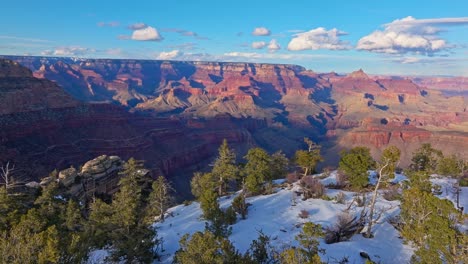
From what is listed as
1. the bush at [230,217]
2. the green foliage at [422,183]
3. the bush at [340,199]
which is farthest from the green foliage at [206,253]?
the bush at [340,199]

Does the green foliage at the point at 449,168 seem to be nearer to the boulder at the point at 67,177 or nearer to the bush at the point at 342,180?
the bush at the point at 342,180

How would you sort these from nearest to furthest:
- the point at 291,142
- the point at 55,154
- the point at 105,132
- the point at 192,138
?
the point at 55,154, the point at 105,132, the point at 192,138, the point at 291,142

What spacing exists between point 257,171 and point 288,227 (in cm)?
1529

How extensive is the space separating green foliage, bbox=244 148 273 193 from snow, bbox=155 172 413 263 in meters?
1.60

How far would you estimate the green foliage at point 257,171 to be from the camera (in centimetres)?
3944

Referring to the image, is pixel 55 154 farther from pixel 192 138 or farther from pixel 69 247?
pixel 69 247

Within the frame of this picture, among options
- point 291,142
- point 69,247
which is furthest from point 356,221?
point 291,142

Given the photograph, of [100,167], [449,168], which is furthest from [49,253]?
[449,168]

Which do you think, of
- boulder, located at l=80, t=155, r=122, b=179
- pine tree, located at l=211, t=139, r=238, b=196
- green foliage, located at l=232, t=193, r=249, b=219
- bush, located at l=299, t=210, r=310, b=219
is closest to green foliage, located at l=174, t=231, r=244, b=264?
bush, located at l=299, t=210, r=310, b=219

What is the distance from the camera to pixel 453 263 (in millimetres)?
15758

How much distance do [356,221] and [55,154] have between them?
90.6 metres

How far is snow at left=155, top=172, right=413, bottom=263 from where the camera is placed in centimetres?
2117

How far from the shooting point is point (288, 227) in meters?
27.1

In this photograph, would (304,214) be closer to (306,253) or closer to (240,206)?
(240,206)
